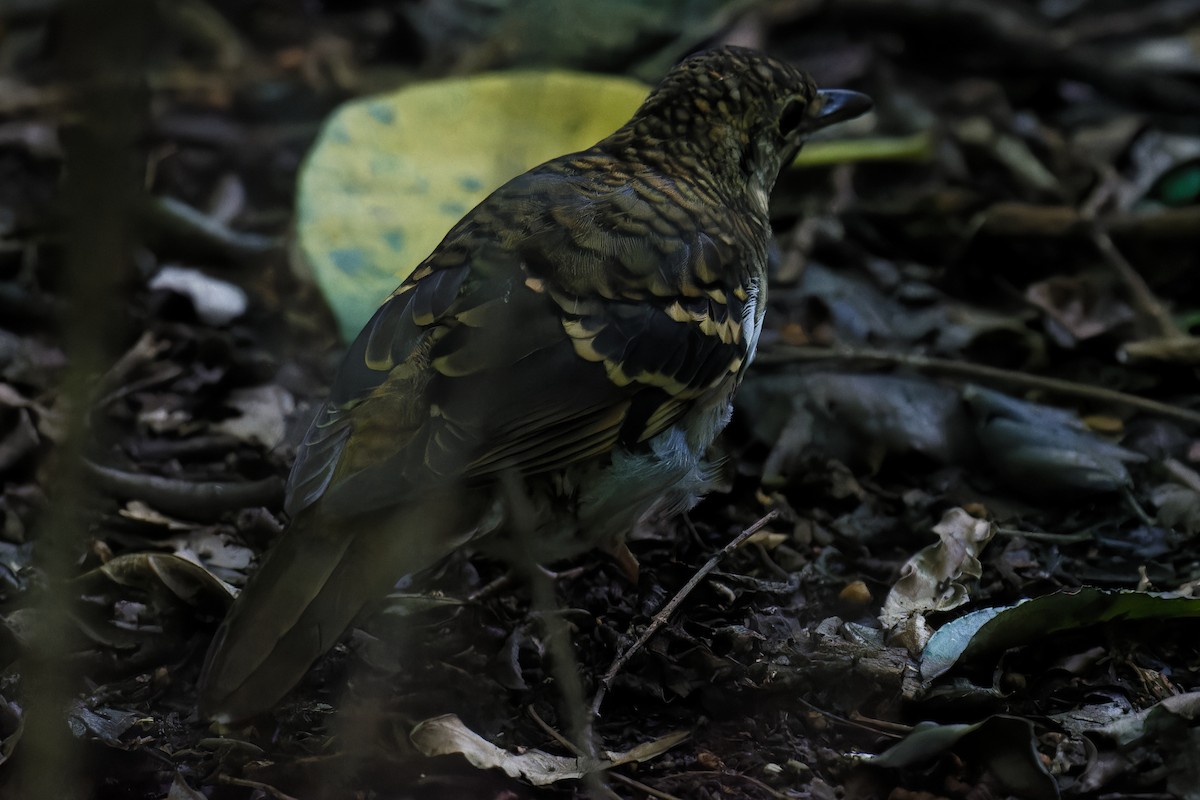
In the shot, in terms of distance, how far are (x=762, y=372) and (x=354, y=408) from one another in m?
1.75

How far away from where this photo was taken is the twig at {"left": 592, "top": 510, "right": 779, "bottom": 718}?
3217 millimetres

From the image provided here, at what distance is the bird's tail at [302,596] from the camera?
2.79 m

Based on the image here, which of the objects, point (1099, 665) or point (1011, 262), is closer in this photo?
point (1099, 665)

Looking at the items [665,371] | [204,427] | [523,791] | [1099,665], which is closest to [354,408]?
[665,371]

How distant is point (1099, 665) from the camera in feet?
10.7

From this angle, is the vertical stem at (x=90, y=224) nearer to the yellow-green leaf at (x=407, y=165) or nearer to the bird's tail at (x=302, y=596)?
the bird's tail at (x=302, y=596)

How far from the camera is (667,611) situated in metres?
3.39

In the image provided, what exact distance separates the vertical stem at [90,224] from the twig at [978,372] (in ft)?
9.39

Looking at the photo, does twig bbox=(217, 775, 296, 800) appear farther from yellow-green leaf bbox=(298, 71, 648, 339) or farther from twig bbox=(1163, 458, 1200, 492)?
twig bbox=(1163, 458, 1200, 492)

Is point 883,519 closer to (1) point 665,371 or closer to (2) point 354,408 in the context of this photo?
(1) point 665,371

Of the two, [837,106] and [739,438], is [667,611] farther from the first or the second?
[837,106]

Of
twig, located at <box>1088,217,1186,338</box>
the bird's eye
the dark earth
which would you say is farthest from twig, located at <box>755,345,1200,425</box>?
the bird's eye

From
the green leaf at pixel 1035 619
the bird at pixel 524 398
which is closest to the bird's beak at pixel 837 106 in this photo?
the bird at pixel 524 398

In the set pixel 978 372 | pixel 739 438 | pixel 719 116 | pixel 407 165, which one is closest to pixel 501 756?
pixel 739 438
